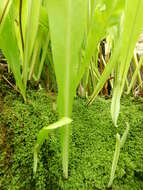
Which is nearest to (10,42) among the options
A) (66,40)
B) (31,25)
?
(31,25)

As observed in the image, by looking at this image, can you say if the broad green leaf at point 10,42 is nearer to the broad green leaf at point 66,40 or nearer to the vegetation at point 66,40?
the vegetation at point 66,40

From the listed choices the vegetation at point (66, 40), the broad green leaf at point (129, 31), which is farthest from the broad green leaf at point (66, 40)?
the broad green leaf at point (129, 31)

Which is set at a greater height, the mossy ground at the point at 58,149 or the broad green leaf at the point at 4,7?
the broad green leaf at the point at 4,7

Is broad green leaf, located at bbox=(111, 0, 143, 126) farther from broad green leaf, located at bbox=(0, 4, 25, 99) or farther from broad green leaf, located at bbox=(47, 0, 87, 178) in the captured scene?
broad green leaf, located at bbox=(0, 4, 25, 99)

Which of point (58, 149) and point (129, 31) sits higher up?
point (129, 31)

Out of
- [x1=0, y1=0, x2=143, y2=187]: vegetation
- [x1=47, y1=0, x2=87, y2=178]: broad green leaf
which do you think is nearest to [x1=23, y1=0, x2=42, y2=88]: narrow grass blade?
[x1=0, y1=0, x2=143, y2=187]: vegetation

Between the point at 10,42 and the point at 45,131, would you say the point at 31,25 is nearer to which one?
the point at 10,42

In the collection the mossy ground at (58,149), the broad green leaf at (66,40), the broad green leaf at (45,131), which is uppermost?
the broad green leaf at (66,40)
